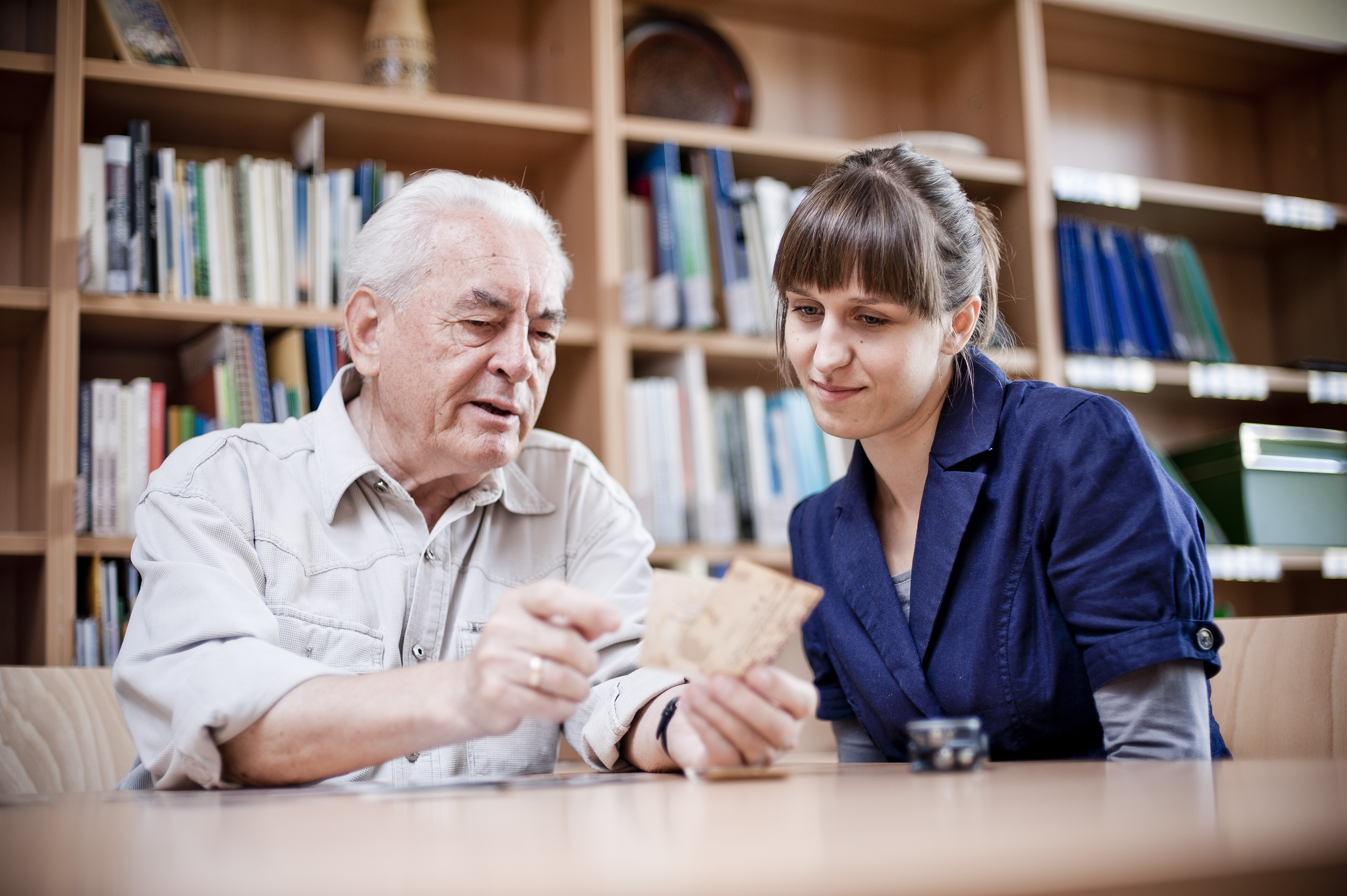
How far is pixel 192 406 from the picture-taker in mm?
2168

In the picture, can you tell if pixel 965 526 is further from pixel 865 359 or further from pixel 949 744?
pixel 949 744

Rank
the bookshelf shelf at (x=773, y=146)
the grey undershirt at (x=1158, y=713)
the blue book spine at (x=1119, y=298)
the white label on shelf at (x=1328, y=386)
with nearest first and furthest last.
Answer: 1. the grey undershirt at (x=1158, y=713)
2. the bookshelf shelf at (x=773, y=146)
3. the blue book spine at (x=1119, y=298)
4. the white label on shelf at (x=1328, y=386)

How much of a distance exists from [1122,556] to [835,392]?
1.22 ft

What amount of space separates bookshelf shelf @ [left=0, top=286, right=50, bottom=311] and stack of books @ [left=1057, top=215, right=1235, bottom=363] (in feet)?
7.26

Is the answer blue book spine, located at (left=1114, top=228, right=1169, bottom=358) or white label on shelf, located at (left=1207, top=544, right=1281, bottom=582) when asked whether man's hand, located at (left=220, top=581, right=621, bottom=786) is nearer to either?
white label on shelf, located at (left=1207, top=544, right=1281, bottom=582)

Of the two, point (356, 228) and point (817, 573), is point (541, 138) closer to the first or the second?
point (356, 228)

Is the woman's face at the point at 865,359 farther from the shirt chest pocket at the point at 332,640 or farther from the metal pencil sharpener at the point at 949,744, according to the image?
the shirt chest pocket at the point at 332,640

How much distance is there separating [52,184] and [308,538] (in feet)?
3.65

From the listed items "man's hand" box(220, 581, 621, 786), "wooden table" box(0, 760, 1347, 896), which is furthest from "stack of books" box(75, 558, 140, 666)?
"wooden table" box(0, 760, 1347, 896)


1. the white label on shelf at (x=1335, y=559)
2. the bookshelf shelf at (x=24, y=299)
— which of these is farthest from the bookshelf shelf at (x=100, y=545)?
the white label on shelf at (x=1335, y=559)

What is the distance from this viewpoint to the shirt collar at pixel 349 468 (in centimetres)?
133

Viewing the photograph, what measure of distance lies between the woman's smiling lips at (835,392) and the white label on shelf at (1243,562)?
1.67 metres

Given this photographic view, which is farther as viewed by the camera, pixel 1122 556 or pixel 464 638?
pixel 464 638

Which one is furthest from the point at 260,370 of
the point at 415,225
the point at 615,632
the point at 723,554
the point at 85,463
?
the point at 615,632
